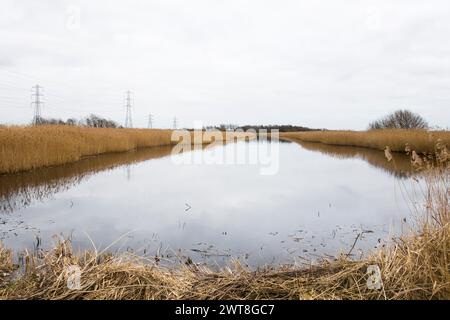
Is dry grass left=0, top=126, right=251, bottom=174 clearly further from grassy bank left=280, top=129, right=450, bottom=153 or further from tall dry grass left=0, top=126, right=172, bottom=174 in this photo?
grassy bank left=280, top=129, right=450, bottom=153

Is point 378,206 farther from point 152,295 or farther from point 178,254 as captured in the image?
point 152,295

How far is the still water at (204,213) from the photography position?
352cm

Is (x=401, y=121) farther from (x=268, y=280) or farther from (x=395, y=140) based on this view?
(x=268, y=280)

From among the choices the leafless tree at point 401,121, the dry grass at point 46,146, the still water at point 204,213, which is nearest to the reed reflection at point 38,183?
the still water at point 204,213

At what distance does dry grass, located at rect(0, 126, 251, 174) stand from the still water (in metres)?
0.43

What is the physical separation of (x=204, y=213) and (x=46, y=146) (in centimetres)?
609

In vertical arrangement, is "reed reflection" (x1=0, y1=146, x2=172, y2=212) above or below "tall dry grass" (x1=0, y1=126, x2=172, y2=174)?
below

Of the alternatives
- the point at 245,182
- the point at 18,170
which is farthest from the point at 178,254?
the point at 18,170

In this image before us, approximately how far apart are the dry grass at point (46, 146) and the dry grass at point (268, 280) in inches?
243

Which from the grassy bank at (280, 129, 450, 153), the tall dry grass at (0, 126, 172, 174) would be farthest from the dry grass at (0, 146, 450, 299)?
the tall dry grass at (0, 126, 172, 174)

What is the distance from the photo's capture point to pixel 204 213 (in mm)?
5020

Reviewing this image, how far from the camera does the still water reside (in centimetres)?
352

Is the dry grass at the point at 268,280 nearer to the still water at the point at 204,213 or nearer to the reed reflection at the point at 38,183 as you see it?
the still water at the point at 204,213
